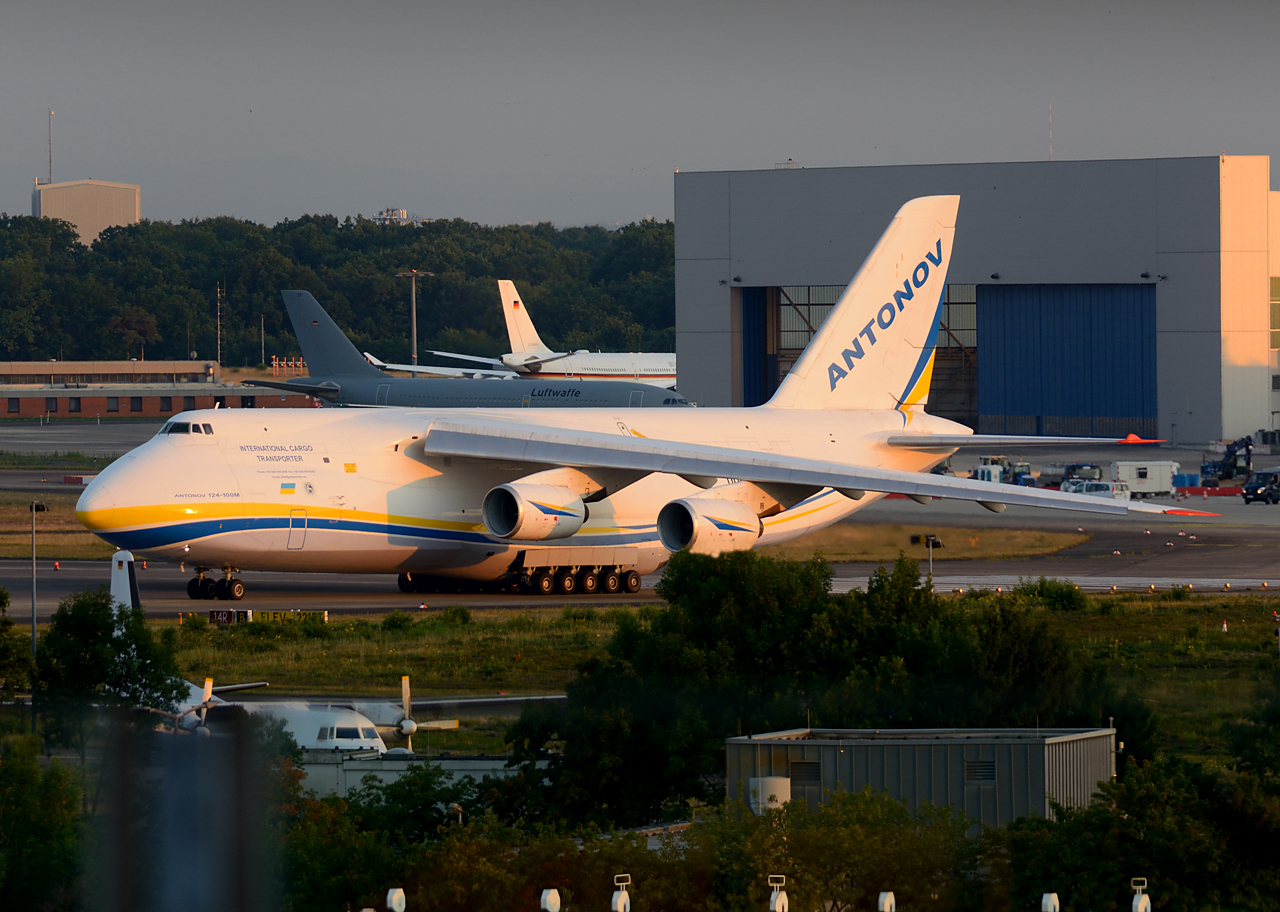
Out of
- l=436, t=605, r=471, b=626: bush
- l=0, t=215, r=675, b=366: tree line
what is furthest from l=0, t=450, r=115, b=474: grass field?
l=0, t=215, r=675, b=366: tree line

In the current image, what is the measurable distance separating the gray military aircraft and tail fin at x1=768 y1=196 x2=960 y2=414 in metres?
19.1

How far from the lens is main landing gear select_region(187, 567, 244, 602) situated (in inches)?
1329

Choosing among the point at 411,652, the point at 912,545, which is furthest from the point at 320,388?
the point at 411,652

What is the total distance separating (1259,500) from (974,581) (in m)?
23.5

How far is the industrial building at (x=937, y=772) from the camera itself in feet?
48.6

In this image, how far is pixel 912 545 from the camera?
41.1 m

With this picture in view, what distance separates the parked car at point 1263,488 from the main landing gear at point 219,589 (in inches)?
1412

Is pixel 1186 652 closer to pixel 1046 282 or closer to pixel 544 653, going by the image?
pixel 544 653

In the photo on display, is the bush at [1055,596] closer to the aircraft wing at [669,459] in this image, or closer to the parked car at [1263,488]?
the aircraft wing at [669,459]

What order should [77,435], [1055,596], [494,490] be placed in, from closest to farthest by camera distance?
[1055,596]
[494,490]
[77,435]

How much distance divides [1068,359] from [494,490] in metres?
52.9

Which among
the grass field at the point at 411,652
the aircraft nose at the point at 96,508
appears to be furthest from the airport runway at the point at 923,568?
the grass field at the point at 411,652

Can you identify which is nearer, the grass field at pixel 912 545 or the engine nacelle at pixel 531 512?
the engine nacelle at pixel 531 512

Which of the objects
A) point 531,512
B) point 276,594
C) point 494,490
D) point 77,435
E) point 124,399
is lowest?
point 276,594
